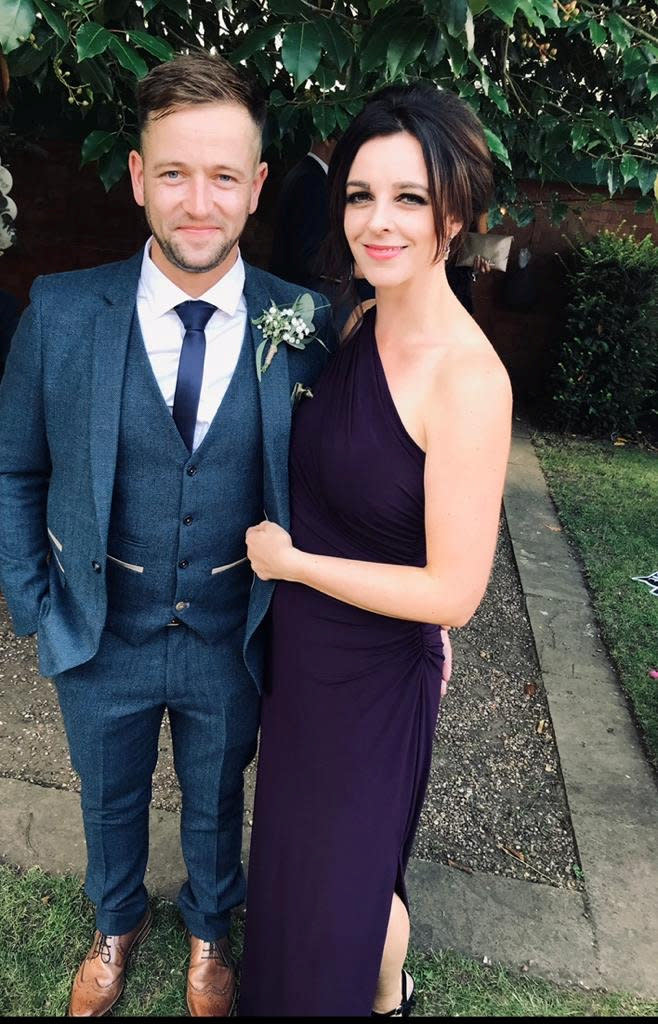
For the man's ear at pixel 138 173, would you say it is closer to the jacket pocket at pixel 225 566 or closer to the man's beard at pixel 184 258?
the man's beard at pixel 184 258

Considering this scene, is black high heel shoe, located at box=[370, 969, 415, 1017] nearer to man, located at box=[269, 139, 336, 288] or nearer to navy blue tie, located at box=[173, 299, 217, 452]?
navy blue tie, located at box=[173, 299, 217, 452]

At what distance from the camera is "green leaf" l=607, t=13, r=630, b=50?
246 cm

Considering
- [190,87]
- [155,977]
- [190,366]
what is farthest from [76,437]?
[155,977]

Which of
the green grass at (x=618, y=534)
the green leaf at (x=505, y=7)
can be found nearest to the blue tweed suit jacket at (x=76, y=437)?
the green leaf at (x=505, y=7)

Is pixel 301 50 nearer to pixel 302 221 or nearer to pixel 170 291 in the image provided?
pixel 170 291

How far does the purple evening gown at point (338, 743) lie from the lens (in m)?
1.75

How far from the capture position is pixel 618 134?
9.42ft

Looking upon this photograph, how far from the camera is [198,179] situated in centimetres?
165

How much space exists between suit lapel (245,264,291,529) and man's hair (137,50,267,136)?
42 cm

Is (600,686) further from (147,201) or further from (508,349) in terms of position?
(508,349)

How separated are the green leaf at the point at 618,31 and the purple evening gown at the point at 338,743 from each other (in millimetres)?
1385

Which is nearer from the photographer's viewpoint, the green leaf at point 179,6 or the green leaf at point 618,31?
the green leaf at point 179,6

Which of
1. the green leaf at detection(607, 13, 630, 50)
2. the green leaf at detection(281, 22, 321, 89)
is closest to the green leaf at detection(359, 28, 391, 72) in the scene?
the green leaf at detection(281, 22, 321, 89)

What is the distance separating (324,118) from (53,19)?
3.35 ft
